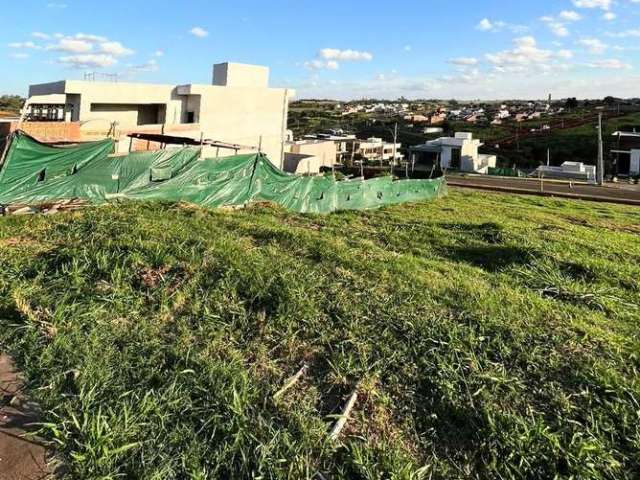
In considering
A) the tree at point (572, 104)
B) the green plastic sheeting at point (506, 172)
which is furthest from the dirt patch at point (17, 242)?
the tree at point (572, 104)

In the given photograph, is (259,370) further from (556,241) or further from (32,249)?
(556,241)

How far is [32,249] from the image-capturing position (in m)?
5.45

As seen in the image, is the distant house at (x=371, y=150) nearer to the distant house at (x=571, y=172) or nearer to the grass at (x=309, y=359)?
the distant house at (x=571, y=172)

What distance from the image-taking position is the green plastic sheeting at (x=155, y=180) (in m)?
8.23

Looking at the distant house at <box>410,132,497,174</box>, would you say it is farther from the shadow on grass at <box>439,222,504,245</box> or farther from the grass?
the grass

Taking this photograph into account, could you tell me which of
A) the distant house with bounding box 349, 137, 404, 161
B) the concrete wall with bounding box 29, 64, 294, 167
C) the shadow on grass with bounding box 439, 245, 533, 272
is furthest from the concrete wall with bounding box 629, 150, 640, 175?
the shadow on grass with bounding box 439, 245, 533, 272

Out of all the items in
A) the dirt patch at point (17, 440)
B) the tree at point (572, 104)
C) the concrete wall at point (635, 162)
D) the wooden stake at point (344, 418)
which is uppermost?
the tree at point (572, 104)

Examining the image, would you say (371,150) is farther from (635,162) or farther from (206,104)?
(206,104)

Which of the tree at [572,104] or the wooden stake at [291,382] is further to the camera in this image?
the tree at [572,104]

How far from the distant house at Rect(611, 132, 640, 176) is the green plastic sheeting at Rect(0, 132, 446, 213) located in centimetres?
5725

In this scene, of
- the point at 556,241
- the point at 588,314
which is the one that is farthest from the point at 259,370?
the point at 556,241

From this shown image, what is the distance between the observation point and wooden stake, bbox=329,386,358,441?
2779 millimetres

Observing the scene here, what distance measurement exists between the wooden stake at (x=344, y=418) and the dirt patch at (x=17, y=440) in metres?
1.53

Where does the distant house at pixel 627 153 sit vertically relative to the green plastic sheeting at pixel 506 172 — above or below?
above
